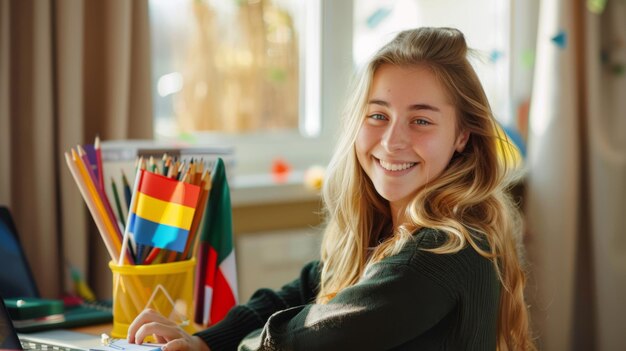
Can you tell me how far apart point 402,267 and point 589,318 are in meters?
1.81

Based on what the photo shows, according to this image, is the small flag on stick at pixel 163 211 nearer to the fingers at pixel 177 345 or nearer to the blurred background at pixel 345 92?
the fingers at pixel 177 345

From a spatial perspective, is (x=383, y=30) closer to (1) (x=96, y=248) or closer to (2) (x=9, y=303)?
(1) (x=96, y=248)

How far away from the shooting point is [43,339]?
1.25 meters

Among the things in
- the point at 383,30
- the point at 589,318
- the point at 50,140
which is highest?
the point at 383,30

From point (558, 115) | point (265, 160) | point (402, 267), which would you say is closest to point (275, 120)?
point (265, 160)

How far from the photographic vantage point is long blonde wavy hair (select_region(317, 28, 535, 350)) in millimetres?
1152

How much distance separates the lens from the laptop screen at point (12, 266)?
1396 mm

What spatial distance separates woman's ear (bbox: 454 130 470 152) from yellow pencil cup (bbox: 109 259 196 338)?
0.45m

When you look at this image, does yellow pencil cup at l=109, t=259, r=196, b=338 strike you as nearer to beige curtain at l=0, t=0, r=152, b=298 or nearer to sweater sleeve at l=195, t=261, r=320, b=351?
sweater sleeve at l=195, t=261, r=320, b=351

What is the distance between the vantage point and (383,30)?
8.67 feet

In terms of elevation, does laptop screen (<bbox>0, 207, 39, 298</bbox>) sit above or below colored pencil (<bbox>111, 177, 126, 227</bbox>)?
below

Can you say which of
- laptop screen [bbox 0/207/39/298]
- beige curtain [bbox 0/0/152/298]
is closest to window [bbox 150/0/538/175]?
beige curtain [bbox 0/0/152/298]

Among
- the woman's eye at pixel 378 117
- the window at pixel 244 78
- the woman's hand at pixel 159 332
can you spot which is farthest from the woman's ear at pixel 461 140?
the window at pixel 244 78

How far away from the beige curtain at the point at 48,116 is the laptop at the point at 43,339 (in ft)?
1.32
